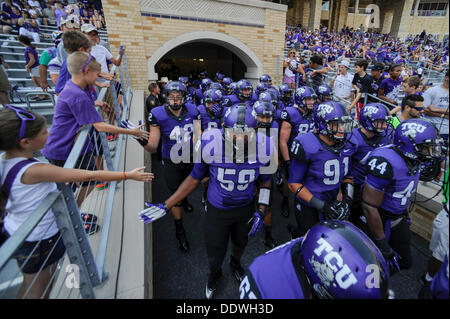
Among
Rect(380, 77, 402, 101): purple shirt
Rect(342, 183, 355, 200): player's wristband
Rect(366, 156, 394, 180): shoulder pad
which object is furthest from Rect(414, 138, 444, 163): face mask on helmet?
Rect(380, 77, 402, 101): purple shirt

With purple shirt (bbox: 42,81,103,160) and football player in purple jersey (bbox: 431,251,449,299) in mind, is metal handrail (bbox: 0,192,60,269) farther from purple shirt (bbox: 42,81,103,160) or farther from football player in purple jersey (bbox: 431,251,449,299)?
football player in purple jersey (bbox: 431,251,449,299)

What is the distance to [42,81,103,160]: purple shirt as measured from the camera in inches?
93.4

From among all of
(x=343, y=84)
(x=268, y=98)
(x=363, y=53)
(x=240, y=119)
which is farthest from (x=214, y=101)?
(x=363, y=53)

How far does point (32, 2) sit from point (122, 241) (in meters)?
14.9

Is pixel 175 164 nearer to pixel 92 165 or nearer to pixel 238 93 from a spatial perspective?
pixel 92 165

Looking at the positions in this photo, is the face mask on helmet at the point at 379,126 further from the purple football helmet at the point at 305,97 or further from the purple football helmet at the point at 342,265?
the purple football helmet at the point at 342,265

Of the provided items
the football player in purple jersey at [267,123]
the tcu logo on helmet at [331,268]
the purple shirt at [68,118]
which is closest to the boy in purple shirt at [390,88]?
the football player in purple jersey at [267,123]

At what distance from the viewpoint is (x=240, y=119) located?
7.84 ft

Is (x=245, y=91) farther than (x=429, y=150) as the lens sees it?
Yes

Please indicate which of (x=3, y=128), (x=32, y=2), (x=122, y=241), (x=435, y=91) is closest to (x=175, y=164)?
(x=122, y=241)

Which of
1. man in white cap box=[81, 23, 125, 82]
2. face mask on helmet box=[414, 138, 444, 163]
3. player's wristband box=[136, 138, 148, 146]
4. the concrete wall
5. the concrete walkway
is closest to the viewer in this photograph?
face mask on helmet box=[414, 138, 444, 163]

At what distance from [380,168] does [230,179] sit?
158 centimetres

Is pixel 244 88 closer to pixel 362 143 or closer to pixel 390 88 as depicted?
pixel 362 143
